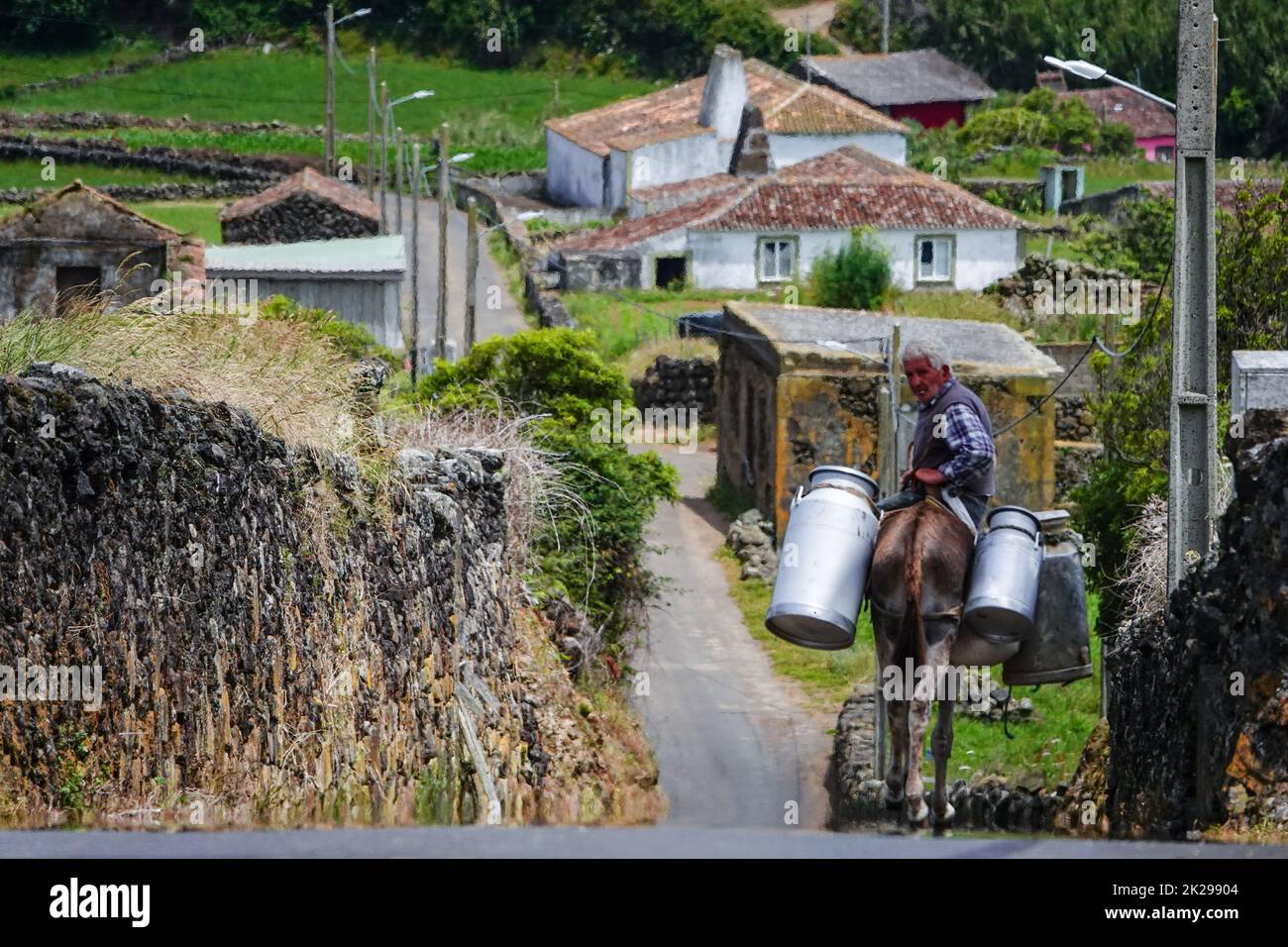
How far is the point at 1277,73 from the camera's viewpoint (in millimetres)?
79750

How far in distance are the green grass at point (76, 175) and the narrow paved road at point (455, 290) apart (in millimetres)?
7483

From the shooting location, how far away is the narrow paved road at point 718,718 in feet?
65.9

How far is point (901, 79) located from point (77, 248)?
61.6m

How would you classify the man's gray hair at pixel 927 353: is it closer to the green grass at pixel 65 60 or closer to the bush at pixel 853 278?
the bush at pixel 853 278

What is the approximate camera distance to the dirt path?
96619 mm

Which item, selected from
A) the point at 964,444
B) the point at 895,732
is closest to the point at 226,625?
the point at 895,732

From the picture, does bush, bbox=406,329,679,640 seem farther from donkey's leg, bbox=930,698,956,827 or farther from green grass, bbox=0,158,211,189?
green grass, bbox=0,158,211,189

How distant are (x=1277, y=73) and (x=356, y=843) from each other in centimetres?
8093

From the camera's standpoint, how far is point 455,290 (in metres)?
52.7

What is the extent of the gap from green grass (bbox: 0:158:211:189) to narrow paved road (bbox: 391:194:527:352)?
748 centimetres

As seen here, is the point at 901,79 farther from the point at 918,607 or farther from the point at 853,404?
the point at 918,607

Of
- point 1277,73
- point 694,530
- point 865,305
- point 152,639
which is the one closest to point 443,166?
point 694,530

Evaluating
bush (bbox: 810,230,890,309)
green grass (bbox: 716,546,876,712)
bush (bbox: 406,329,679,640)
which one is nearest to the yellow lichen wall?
green grass (bbox: 716,546,876,712)
